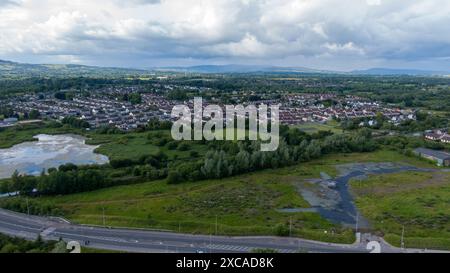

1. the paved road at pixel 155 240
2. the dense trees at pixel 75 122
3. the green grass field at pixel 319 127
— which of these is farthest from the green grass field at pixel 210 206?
the dense trees at pixel 75 122

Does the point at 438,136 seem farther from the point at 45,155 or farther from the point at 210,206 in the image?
the point at 45,155

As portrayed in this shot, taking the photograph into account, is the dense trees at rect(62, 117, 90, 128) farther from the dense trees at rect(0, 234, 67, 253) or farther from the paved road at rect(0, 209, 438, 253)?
the dense trees at rect(0, 234, 67, 253)

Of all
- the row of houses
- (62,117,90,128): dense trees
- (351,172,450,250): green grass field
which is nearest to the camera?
(351,172,450,250): green grass field

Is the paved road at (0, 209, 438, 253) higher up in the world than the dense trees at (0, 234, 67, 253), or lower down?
lower down

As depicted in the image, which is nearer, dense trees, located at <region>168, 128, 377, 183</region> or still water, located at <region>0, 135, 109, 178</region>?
dense trees, located at <region>168, 128, 377, 183</region>

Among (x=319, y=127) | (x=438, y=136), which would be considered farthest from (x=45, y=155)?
(x=438, y=136)

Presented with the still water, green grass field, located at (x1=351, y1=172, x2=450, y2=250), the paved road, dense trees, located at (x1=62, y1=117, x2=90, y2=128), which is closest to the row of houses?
green grass field, located at (x1=351, y1=172, x2=450, y2=250)
